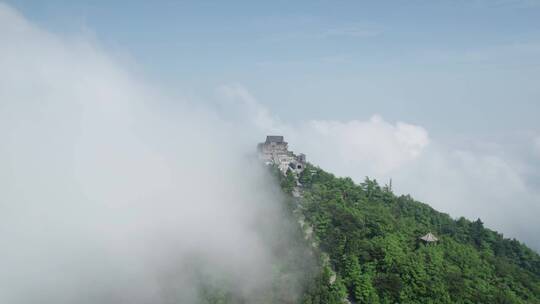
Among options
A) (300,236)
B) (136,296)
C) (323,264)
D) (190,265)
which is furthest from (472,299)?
(136,296)

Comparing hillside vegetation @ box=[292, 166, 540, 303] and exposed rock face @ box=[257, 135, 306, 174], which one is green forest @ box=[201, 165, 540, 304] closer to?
hillside vegetation @ box=[292, 166, 540, 303]

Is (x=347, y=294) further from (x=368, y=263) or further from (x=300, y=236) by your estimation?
(x=300, y=236)

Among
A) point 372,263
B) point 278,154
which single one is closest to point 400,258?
point 372,263

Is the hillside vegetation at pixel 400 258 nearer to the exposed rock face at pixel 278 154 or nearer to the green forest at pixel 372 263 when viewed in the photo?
the green forest at pixel 372 263

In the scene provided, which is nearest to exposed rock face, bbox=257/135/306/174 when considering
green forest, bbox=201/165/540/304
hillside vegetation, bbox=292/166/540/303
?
hillside vegetation, bbox=292/166/540/303

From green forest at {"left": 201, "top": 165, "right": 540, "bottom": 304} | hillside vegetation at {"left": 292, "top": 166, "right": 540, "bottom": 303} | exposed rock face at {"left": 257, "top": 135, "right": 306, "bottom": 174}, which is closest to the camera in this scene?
green forest at {"left": 201, "top": 165, "right": 540, "bottom": 304}

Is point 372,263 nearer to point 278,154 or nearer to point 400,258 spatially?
point 400,258

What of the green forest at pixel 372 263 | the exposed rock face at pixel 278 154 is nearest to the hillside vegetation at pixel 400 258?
the green forest at pixel 372 263
